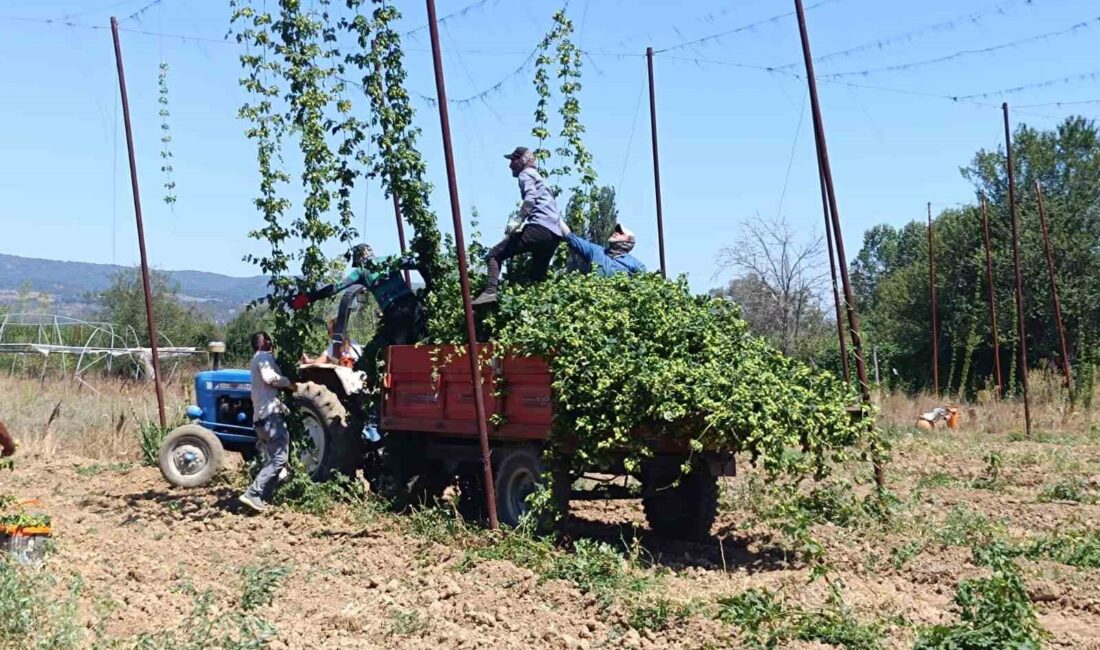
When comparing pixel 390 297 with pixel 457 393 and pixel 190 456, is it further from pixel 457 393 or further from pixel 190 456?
pixel 190 456

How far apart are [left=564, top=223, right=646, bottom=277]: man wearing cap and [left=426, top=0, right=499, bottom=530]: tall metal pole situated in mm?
1129

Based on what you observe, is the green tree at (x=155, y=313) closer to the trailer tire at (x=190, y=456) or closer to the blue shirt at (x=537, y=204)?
the trailer tire at (x=190, y=456)

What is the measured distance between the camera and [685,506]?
10.5 m

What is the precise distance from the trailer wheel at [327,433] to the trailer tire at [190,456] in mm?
1577

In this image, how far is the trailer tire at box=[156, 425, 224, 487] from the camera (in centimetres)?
1355

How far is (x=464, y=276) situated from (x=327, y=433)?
2.93 meters

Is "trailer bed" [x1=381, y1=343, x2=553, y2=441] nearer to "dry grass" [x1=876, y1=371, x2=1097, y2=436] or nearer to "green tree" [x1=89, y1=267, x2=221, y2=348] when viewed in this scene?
"dry grass" [x1=876, y1=371, x2=1097, y2=436]

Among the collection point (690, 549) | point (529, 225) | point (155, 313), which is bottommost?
point (690, 549)

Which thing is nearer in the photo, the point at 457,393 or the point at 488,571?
the point at 488,571

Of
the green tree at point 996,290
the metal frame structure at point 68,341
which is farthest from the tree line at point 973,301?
the metal frame structure at point 68,341

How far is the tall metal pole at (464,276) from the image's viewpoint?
10.0 metres

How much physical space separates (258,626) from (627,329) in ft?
11.8

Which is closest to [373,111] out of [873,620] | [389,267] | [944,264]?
[389,267]

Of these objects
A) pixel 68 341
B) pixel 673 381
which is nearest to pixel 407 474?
pixel 673 381
